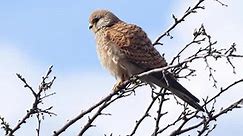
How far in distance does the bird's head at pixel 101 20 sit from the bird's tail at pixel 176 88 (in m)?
1.21

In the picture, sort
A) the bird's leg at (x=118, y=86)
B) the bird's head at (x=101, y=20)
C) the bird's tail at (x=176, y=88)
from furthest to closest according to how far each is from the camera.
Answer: the bird's head at (x=101, y=20) → the bird's tail at (x=176, y=88) → the bird's leg at (x=118, y=86)

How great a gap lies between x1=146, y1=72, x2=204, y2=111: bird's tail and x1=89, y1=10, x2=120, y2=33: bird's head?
3.98 ft

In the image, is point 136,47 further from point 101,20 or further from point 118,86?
point 118,86

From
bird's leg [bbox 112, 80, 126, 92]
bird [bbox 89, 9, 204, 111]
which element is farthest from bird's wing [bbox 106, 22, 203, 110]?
bird's leg [bbox 112, 80, 126, 92]

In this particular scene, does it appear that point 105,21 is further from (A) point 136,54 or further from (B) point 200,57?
(B) point 200,57

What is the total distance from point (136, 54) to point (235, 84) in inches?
75.5

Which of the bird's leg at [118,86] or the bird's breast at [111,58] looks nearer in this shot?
the bird's leg at [118,86]

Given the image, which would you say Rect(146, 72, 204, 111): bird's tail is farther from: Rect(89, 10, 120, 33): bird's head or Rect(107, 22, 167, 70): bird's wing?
Rect(89, 10, 120, 33): bird's head

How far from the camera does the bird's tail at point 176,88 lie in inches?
201

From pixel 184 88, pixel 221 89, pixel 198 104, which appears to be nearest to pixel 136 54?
pixel 184 88

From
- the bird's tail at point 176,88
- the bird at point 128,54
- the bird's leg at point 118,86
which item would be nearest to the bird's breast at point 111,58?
the bird at point 128,54

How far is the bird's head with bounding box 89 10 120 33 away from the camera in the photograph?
6.62 m

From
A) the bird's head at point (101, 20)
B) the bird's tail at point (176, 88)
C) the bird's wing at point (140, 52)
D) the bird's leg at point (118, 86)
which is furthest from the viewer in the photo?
the bird's head at point (101, 20)

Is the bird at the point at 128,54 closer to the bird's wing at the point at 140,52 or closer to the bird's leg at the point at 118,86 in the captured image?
the bird's wing at the point at 140,52
